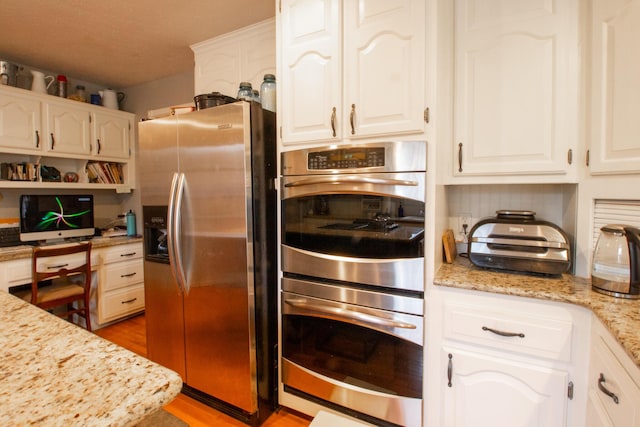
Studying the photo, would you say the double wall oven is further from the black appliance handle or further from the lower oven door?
the black appliance handle

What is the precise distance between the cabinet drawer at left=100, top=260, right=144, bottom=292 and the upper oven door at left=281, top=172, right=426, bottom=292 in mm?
2210

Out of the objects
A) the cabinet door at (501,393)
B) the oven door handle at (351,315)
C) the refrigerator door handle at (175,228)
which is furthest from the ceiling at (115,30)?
the cabinet door at (501,393)

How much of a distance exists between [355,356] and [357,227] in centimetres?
66

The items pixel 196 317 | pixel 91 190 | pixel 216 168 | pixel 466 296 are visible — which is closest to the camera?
pixel 466 296

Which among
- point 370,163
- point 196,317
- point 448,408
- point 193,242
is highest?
point 370,163

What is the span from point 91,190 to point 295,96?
3031 mm

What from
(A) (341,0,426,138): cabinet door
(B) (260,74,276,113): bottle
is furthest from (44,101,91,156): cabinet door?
(A) (341,0,426,138): cabinet door

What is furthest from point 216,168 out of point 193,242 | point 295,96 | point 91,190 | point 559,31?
point 91,190

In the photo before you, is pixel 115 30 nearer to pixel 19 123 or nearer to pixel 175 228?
pixel 19 123

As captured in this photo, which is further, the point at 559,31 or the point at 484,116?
the point at 484,116

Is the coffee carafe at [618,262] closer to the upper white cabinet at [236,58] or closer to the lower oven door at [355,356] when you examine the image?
the lower oven door at [355,356]

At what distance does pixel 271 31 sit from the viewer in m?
2.17

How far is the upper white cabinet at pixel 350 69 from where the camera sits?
1.39 m

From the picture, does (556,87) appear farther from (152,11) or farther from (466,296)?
(152,11)
